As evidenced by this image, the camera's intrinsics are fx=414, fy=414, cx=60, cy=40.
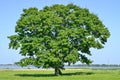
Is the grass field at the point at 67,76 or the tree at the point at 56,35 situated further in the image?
the tree at the point at 56,35

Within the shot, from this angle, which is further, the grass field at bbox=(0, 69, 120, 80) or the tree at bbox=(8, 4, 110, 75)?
the tree at bbox=(8, 4, 110, 75)

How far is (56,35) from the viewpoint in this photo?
69.6 metres

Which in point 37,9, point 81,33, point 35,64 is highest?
point 37,9

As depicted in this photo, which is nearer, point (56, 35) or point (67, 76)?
point (67, 76)

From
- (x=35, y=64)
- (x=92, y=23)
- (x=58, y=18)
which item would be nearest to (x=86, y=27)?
(x=92, y=23)

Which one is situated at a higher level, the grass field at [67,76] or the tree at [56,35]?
the tree at [56,35]

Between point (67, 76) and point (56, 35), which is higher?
point (56, 35)

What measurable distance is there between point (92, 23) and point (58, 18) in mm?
6381

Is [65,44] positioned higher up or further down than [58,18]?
further down

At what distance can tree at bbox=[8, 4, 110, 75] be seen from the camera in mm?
67562

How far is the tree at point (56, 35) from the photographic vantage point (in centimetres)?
6756

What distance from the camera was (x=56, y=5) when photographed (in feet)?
236

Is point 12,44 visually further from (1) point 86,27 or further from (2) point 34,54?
(1) point 86,27

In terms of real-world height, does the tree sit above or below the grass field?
above
